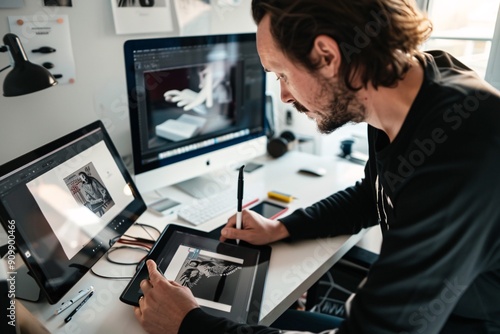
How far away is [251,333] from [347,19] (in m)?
0.62

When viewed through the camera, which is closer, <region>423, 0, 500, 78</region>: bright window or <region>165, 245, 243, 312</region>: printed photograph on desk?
<region>165, 245, 243, 312</region>: printed photograph on desk

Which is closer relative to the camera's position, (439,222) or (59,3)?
(439,222)

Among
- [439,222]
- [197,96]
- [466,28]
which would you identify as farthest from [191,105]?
[466,28]

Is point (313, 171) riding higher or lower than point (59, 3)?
lower

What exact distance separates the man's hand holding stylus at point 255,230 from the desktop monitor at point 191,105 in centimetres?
35

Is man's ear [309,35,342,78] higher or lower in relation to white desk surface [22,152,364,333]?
higher

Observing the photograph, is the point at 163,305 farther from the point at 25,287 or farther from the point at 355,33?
the point at 355,33

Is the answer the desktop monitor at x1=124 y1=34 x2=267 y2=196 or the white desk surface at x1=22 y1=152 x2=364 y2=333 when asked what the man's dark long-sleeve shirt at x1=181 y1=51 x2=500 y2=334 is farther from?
the desktop monitor at x1=124 y1=34 x2=267 y2=196

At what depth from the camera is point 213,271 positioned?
3.20ft

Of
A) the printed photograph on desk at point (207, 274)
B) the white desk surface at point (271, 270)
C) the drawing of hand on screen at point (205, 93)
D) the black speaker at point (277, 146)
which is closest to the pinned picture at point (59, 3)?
the drawing of hand on screen at point (205, 93)

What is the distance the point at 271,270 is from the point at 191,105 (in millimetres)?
626

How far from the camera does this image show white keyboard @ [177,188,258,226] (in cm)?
125

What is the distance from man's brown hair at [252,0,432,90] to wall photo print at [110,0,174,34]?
69cm

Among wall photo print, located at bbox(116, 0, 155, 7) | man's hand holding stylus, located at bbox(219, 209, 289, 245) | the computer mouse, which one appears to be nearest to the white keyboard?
man's hand holding stylus, located at bbox(219, 209, 289, 245)
